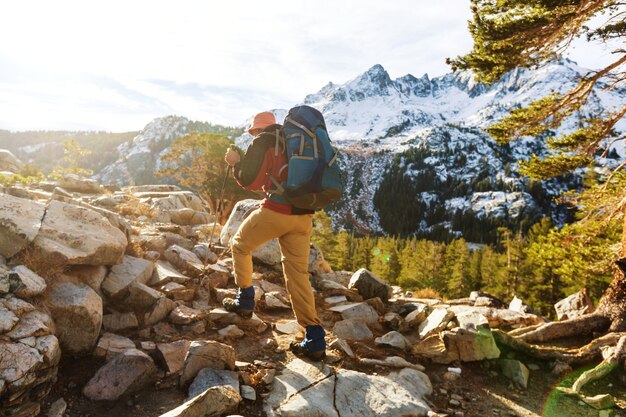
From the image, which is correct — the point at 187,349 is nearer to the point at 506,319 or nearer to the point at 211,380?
the point at 211,380

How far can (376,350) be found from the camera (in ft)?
19.2

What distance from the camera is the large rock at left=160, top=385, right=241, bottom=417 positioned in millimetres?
3285

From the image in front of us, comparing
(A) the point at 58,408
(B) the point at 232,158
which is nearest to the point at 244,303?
(B) the point at 232,158

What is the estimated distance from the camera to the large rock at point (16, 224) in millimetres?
4656

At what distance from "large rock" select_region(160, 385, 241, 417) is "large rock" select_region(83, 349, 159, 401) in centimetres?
96

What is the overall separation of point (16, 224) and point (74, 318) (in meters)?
1.59

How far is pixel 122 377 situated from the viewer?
4.00 m

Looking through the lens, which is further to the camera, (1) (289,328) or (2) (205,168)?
(2) (205,168)

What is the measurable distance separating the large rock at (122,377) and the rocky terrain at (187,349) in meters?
0.01

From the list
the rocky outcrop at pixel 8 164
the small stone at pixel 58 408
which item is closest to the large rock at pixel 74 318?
the small stone at pixel 58 408

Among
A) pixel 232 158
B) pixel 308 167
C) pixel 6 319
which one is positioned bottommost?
pixel 6 319

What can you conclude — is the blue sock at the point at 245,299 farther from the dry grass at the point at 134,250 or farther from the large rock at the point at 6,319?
the large rock at the point at 6,319

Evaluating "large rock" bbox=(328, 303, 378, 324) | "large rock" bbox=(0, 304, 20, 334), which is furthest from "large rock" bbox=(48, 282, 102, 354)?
"large rock" bbox=(328, 303, 378, 324)

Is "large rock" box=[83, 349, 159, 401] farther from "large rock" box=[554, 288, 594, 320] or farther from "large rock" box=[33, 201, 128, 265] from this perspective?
"large rock" box=[554, 288, 594, 320]
